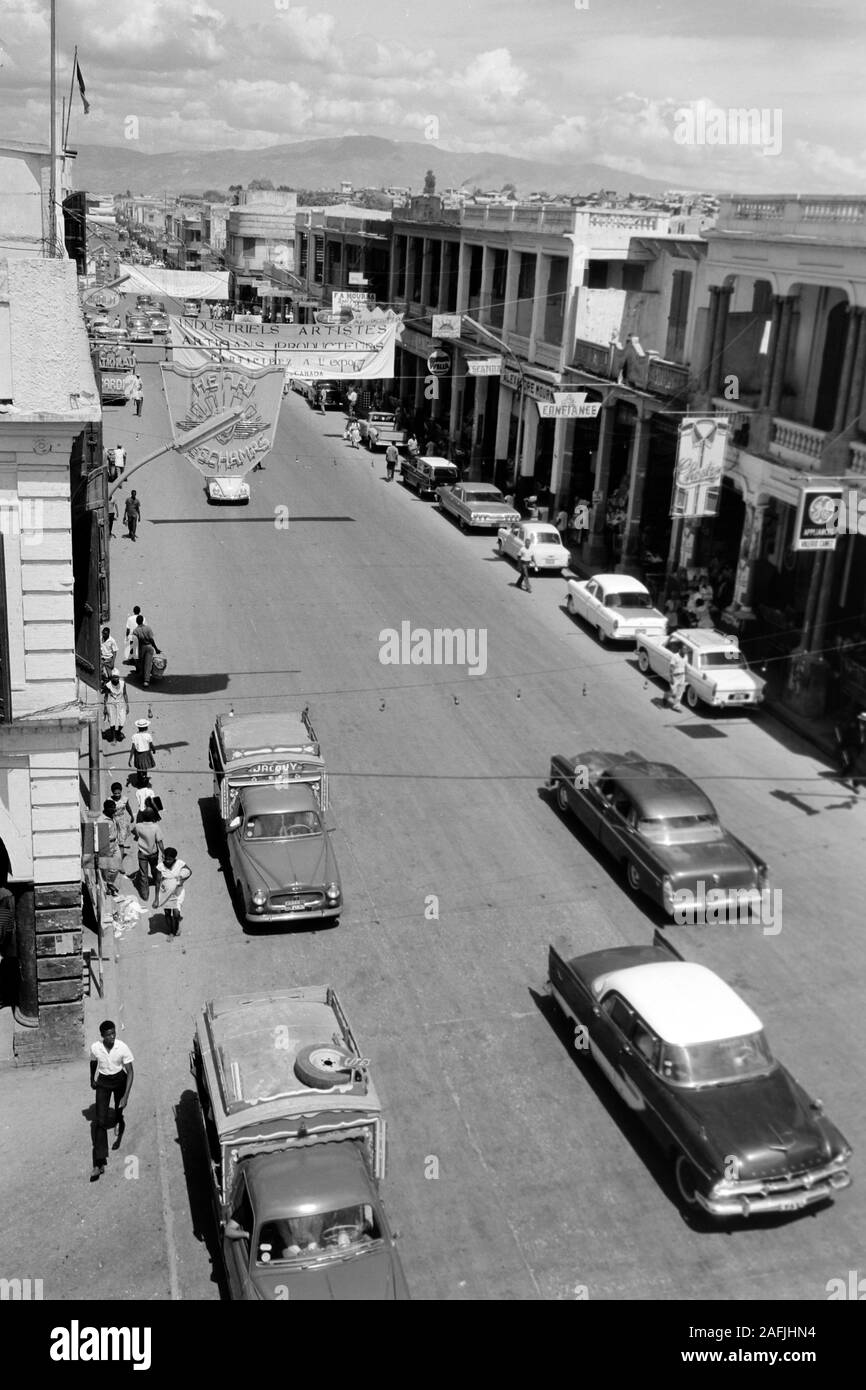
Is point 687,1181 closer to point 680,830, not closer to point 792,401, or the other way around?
point 680,830

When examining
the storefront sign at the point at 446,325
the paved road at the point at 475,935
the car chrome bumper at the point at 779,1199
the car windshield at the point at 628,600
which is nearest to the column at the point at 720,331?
the car windshield at the point at 628,600

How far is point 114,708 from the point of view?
23734 mm

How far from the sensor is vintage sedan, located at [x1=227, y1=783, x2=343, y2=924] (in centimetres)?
1761

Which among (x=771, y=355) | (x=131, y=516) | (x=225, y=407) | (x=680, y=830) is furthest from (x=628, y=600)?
(x=131, y=516)

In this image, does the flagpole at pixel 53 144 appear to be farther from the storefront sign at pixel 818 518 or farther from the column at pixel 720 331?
the column at pixel 720 331

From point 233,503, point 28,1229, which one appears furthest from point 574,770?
point 233,503

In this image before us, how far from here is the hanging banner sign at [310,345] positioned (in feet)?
85.5

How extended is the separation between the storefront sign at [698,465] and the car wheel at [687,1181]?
17343 millimetres

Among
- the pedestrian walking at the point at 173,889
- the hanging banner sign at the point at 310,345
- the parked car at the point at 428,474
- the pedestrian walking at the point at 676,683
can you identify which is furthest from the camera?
the parked car at the point at 428,474

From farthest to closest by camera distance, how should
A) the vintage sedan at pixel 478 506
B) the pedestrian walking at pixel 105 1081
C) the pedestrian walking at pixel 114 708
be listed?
the vintage sedan at pixel 478 506, the pedestrian walking at pixel 114 708, the pedestrian walking at pixel 105 1081

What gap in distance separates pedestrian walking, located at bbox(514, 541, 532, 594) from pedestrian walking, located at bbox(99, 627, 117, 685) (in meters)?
13.1

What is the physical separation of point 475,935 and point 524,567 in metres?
19.5

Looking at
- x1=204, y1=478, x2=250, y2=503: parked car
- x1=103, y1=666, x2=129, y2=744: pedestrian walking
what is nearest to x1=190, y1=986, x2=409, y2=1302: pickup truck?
x1=103, y1=666, x2=129, y2=744: pedestrian walking
